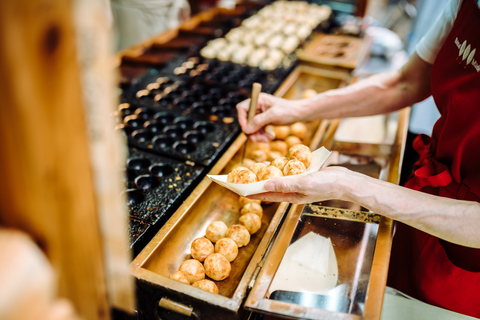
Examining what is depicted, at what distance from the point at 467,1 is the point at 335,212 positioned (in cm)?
129

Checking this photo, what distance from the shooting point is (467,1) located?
1.79 meters

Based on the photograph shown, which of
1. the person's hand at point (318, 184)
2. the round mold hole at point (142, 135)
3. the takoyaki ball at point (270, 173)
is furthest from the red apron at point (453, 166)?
the round mold hole at point (142, 135)

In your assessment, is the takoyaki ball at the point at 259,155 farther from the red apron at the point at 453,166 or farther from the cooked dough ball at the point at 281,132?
the red apron at the point at 453,166

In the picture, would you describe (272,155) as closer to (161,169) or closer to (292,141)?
(292,141)

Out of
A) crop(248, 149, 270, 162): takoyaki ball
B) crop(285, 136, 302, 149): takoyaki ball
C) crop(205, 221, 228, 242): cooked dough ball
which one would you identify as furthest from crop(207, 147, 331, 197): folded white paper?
crop(285, 136, 302, 149): takoyaki ball

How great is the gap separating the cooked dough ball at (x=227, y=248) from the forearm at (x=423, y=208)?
0.69 m

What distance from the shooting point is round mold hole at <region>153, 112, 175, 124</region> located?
296 centimetres

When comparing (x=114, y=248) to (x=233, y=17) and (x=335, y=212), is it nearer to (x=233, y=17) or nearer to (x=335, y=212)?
(x=335, y=212)

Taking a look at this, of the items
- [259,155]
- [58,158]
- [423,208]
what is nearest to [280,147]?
[259,155]

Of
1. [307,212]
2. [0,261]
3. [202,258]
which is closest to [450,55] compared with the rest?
[307,212]

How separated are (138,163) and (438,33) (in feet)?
6.90

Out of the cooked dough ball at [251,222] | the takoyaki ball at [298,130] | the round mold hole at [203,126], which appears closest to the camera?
the cooked dough ball at [251,222]

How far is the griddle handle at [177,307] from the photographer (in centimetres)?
149

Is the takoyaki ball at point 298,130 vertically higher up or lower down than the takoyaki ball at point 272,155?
lower down
